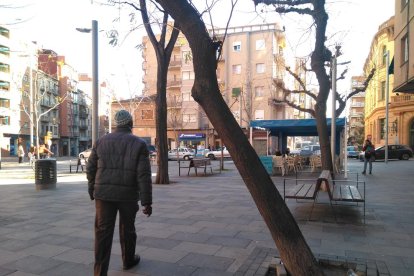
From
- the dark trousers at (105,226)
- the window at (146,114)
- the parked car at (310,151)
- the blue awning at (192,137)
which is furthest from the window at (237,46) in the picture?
the dark trousers at (105,226)

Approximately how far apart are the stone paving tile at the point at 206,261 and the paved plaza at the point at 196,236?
1cm

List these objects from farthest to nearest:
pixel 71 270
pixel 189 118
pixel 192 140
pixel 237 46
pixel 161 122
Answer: pixel 189 118
pixel 192 140
pixel 237 46
pixel 161 122
pixel 71 270

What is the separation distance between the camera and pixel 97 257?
3939mm

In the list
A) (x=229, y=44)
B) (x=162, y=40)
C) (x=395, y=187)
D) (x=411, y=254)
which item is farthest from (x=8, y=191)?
(x=229, y=44)

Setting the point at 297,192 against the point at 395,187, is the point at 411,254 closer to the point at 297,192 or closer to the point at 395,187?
the point at 297,192

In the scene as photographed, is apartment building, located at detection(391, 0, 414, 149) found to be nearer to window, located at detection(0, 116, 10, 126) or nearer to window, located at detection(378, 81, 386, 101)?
window, located at detection(378, 81, 386, 101)

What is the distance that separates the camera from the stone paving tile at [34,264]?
4.38 metres

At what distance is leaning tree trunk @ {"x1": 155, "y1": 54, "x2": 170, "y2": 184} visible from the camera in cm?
1320

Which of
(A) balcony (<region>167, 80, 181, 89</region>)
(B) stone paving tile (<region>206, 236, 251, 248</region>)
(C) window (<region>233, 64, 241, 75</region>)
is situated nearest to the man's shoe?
(B) stone paving tile (<region>206, 236, 251, 248</region>)

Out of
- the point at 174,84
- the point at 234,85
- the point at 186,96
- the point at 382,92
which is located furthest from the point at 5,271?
the point at 174,84

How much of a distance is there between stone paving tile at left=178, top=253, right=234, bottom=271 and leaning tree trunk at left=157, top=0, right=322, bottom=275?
3.79ft

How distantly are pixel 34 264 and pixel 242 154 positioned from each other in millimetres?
3028

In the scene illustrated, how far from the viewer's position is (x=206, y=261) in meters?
4.63

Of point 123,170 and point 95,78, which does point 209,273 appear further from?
point 95,78
